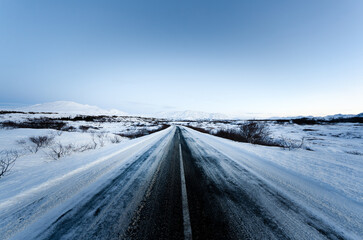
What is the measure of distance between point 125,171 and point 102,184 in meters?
0.92

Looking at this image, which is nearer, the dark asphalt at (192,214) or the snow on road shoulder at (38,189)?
the dark asphalt at (192,214)

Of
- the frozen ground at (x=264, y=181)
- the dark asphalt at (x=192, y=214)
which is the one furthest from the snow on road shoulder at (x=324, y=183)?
the dark asphalt at (x=192, y=214)

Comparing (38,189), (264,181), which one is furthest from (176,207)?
(38,189)

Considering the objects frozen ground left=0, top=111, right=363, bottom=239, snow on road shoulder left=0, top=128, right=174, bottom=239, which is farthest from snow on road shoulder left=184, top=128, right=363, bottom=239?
snow on road shoulder left=0, top=128, right=174, bottom=239

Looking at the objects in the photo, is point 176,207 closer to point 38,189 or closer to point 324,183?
point 38,189

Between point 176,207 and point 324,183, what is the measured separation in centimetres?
416

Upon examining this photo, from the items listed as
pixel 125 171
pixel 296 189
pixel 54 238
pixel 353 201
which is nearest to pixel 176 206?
pixel 54 238

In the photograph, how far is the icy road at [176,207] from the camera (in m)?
1.93

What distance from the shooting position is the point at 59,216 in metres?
2.22

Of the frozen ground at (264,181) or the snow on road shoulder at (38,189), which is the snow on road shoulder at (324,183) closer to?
the frozen ground at (264,181)

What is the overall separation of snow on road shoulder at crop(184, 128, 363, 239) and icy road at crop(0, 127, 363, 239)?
2cm

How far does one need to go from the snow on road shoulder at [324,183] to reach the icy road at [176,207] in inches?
0.9

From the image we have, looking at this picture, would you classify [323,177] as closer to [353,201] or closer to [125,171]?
[353,201]

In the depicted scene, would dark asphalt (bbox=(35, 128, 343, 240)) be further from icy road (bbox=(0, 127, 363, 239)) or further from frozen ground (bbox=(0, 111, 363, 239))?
frozen ground (bbox=(0, 111, 363, 239))
